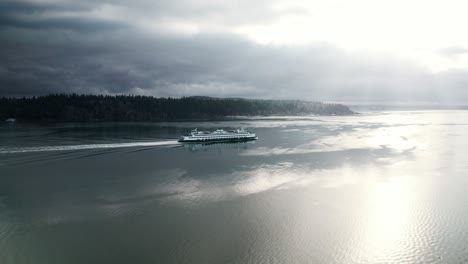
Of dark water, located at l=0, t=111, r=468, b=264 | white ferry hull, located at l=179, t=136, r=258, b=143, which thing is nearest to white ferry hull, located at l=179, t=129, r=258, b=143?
white ferry hull, located at l=179, t=136, r=258, b=143

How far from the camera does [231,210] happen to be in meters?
16.7

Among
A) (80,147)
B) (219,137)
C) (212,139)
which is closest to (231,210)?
(80,147)

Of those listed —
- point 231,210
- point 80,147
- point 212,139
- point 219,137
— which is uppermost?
point 219,137

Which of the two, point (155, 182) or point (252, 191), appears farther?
point (155, 182)

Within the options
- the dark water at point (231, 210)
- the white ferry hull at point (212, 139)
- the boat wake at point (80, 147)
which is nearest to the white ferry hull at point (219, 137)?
the white ferry hull at point (212, 139)

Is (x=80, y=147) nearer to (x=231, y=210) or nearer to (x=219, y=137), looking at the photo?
(x=219, y=137)

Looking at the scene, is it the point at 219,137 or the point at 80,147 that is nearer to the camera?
the point at 80,147

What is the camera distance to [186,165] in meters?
29.2

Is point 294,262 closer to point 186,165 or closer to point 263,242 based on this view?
point 263,242

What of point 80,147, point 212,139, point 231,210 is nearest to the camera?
point 231,210

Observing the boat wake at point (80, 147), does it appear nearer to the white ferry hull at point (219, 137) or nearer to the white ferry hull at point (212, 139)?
the white ferry hull at point (212, 139)

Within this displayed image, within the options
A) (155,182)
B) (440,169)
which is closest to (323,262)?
(155,182)

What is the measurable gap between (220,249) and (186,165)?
57.6 feet

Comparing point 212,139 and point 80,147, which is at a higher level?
point 212,139
